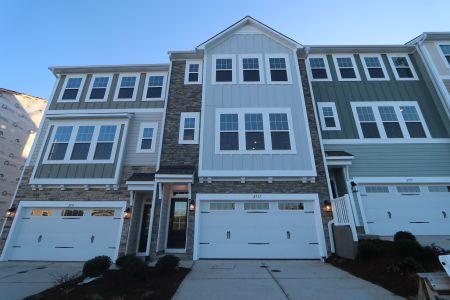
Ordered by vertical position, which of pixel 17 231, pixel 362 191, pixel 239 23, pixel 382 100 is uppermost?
pixel 239 23

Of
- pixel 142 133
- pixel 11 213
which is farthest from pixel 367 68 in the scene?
pixel 11 213

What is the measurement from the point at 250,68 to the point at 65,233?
36.2 ft

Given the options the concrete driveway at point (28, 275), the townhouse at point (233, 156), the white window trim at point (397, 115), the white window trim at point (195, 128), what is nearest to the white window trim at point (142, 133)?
the townhouse at point (233, 156)

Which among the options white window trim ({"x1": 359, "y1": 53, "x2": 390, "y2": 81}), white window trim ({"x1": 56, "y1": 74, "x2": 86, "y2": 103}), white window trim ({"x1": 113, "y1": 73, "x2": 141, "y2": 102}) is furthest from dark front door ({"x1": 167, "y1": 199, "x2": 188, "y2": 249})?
white window trim ({"x1": 359, "y1": 53, "x2": 390, "y2": 81})

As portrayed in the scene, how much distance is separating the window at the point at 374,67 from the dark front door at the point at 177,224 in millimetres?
11600

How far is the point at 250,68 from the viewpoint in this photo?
37.1 feet

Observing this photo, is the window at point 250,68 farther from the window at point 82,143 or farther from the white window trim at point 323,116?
the window at point 82,143

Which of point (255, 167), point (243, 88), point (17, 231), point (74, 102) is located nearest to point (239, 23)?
point (243, 88)

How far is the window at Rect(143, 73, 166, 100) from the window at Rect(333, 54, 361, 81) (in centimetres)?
952

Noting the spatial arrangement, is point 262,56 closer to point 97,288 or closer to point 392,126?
point 392,126

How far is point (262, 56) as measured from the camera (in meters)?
11.6

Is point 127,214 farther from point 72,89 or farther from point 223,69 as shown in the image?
point 223,69

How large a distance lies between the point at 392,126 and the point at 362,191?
12.3 ft

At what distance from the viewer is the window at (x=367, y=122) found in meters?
10.7
